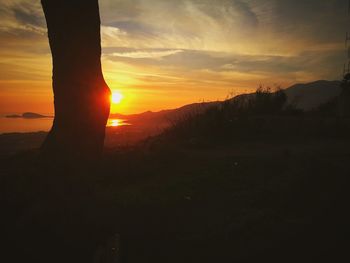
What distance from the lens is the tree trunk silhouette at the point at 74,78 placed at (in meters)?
4.77

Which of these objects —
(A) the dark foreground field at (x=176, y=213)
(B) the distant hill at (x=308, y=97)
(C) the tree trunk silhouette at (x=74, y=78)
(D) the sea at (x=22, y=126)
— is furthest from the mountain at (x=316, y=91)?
(C) the tree trunk silhouette at (x=74, y=78)

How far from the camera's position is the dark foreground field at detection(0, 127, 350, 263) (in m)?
3.46

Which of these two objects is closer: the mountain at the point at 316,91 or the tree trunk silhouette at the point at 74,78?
the tree trunk silhouette at the point at 74,78

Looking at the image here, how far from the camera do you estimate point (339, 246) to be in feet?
11.6

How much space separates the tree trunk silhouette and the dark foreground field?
0.34 m

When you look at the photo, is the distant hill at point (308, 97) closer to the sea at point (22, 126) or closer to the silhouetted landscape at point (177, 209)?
the sea at point (22, 126)

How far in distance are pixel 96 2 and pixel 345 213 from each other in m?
4.11

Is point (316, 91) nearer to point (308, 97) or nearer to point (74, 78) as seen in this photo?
point (308, 97)

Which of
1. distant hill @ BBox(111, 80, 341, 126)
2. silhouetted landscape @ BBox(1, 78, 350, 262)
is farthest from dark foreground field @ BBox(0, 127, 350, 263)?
distant hill @ BBox(111, 80, 341, 126)

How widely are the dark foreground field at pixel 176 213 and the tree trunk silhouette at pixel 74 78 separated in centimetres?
34

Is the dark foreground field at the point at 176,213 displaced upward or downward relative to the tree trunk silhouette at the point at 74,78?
downward

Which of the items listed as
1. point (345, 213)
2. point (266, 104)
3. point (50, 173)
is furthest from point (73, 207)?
point (266, 104)

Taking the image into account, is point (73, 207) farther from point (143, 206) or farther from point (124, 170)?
point (124, 170)

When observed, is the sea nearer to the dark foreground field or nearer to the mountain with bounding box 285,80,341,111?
the dark foreground field
